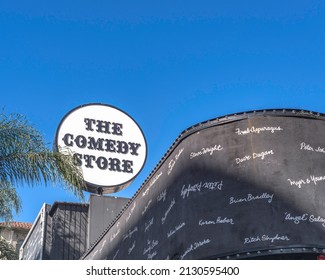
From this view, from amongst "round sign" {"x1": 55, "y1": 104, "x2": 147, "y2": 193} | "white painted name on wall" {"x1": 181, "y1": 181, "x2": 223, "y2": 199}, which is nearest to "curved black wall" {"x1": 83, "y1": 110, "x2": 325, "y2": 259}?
"white painted name on wall" {"x1": 181, "y1": 181, "x2": 223, "y2": 199}

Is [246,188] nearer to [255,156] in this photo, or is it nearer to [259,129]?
[255,156]

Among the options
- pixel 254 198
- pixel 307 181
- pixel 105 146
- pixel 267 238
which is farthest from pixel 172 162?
pixel 105 146

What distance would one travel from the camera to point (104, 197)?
105 feet

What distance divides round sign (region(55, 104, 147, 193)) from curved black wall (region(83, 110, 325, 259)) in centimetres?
1493

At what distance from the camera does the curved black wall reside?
48.6ft

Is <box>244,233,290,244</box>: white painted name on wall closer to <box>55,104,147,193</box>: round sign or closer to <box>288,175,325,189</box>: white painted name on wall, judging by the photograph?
<box>288,175,325,189</box>: white painted name on wall

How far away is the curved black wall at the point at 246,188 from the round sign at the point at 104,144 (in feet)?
49.0

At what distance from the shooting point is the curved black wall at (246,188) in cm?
1481

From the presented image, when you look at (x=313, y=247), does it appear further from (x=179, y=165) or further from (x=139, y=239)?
(x=139, y=239)

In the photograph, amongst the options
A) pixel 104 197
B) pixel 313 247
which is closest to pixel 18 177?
pixel 313 247

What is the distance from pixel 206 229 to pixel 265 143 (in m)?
2.54

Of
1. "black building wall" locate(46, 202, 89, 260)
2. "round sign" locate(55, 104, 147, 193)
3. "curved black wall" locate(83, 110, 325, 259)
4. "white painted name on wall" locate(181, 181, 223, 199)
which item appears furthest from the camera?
"round sign" locate(55, 104, 147, 193)
